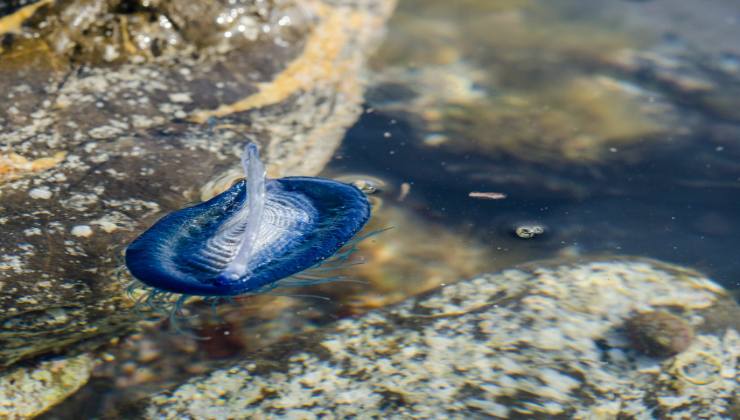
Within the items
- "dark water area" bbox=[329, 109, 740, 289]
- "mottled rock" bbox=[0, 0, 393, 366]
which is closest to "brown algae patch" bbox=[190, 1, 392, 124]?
"mottled rock" bbox=[0, 0, 393, 366]

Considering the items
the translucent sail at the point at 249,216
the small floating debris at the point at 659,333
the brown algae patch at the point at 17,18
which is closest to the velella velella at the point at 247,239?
the translucent sail at the point at 249,216

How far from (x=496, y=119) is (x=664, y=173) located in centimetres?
82

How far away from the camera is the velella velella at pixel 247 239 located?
2727 mm

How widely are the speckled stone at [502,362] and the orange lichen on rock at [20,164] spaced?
1244 mm

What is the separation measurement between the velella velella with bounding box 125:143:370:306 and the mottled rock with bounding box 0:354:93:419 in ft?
1.17

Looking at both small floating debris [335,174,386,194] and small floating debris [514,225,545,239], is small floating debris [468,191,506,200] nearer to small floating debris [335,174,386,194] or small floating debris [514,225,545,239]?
small floating debris [514,225,545,239]

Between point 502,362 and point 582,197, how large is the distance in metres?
1.15

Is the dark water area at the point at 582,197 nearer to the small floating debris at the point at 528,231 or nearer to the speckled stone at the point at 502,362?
the small floating debris at the point at 528,231

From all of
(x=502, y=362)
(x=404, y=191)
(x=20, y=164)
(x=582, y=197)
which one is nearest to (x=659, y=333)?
(x=502, y=362)

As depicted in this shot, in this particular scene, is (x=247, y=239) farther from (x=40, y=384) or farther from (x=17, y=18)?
(x=17, y=18)

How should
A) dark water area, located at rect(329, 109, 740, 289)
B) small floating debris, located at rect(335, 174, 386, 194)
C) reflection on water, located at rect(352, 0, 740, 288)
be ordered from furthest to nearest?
small floating debris, located at rect(335, 174, 386, 194), reflection on water, located at rect(352, 0, 740, 288), dark water area, located at rect(329, 109, 740, 289)

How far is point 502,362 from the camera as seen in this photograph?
259cm

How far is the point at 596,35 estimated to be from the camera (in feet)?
16.0

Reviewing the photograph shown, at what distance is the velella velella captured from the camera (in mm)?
2727
